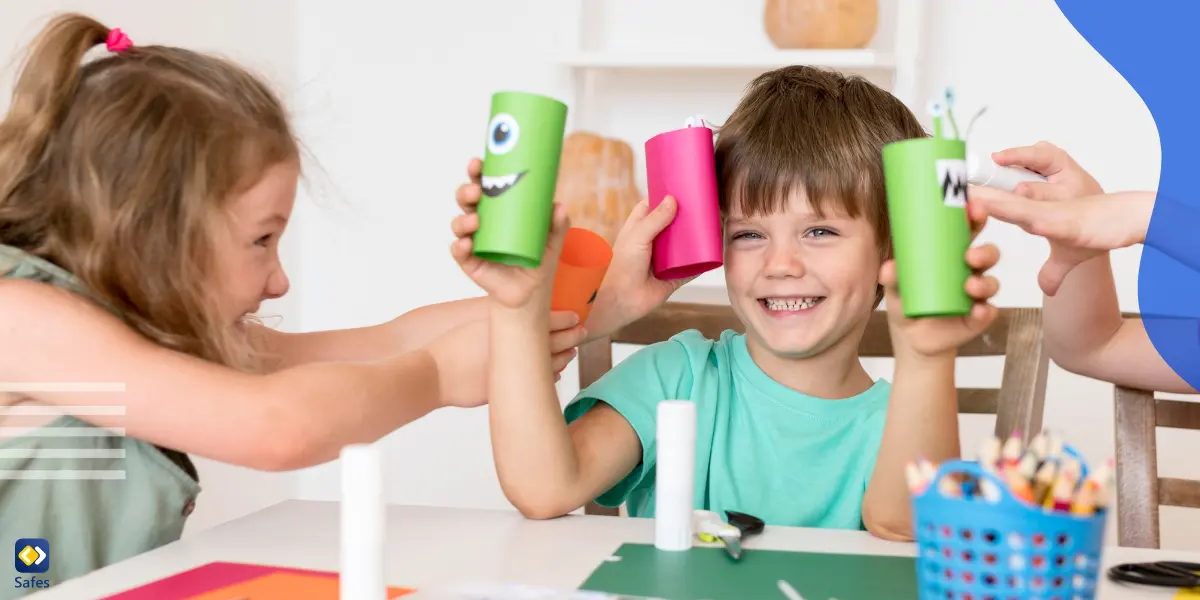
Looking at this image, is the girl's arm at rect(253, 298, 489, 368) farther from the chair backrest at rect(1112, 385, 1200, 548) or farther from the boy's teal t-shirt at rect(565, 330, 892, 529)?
the chair backrest at rect(1112, 385, 1200, 548)

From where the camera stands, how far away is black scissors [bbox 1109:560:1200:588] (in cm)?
88

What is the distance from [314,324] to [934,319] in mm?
2065

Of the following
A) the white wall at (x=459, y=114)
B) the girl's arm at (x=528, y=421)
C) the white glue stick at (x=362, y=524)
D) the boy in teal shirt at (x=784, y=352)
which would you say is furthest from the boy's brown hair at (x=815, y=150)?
the white wall at (x=459, y=114)

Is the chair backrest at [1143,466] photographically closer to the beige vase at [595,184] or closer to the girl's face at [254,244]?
the girl's face at [254,244]

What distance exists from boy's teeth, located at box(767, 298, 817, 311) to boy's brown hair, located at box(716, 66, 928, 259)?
10cm

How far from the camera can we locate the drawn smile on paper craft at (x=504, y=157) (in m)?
0.93

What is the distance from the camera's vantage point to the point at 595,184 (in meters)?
2.32

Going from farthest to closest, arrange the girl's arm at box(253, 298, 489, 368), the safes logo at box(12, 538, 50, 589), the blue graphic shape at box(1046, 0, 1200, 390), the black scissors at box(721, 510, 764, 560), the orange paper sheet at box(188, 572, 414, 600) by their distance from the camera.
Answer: the blue graphic shape at box(1046, 0, 1200, 390) < the girl's arm at box(253, 298, 489, 368) < the safes logo at box(12, 538, 50, 589) < the black scissors at box(721, 510, 764, 560) < the orange paper sheet at box(188, 572, 414, 600)

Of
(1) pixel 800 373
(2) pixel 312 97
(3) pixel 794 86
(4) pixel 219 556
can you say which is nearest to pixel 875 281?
(1) pixel 800 373

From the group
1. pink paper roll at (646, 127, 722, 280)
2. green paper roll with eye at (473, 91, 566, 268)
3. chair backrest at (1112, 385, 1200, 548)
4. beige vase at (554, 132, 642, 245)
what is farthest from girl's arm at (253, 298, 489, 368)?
beige vase at (554, 132, 642, 245)

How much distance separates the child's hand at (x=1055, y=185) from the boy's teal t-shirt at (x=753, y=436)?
224 mm

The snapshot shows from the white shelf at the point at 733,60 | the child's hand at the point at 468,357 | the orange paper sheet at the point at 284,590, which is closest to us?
the orange paper sheet at the point at 284,590

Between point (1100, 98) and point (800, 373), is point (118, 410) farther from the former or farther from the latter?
point (1100, 98)

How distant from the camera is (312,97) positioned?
9.05 feet
